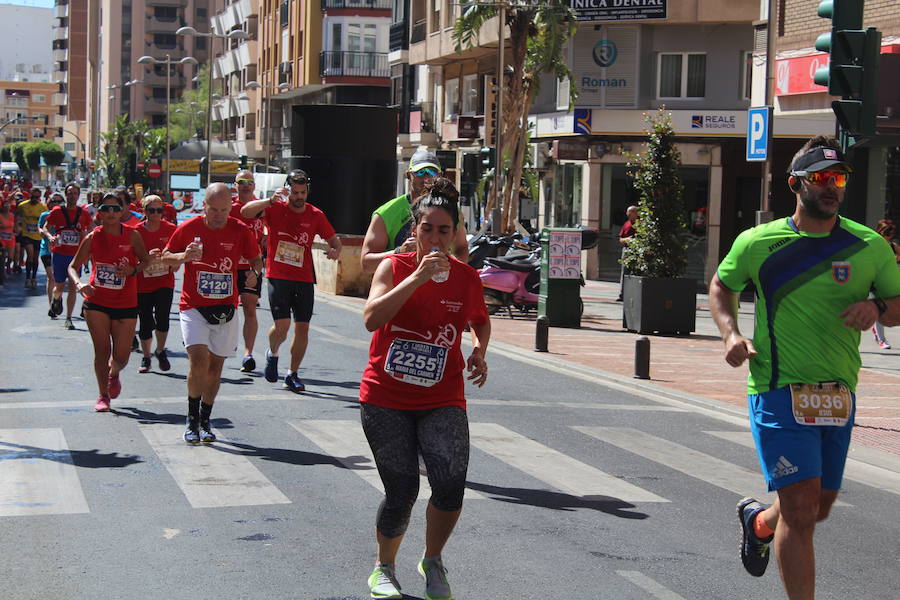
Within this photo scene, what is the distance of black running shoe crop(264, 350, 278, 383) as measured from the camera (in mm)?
13086

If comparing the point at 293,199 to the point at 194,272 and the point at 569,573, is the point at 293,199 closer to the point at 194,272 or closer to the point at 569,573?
the point at 194,272

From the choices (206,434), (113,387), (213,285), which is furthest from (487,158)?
(206,434)

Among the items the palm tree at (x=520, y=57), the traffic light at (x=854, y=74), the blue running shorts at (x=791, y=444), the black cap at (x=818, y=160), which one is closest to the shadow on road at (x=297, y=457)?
the blue running shorts at (x=791, y=444)

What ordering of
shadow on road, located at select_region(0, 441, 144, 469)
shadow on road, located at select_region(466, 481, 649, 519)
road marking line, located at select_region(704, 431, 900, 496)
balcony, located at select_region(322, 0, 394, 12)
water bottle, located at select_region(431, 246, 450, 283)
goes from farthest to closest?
balcony, located at select_region(322, 0, 394, 12), road marking line, located at select_region(704, 431, 900, 496), shadow on road, located at select_region(0, 441, 144, 469), shadow on road, located at select_region(466, 481, 649, 519), water bottle, located at select_region(431, 246, 450, 283)

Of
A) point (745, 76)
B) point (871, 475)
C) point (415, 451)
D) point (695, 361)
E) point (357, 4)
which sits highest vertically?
point (357, 4)

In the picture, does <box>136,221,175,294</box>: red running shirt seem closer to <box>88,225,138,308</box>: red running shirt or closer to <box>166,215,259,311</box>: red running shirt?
<box>88,225,138,308</box>: red running shirt

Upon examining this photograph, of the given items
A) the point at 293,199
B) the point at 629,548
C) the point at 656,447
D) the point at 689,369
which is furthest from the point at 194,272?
the point at 689,369

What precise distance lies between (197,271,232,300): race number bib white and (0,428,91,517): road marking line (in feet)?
4.83

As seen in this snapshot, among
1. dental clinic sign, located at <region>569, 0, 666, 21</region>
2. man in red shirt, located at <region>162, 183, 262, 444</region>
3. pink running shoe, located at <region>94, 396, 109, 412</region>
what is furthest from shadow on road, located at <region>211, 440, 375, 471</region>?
dental clinic sign, located at <region>569, 0, 666, 21</region>

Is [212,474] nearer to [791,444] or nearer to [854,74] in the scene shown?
[791,444]

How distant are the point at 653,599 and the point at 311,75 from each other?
61.2 metres

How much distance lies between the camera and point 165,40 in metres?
138

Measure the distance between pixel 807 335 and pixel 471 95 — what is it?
40.8m

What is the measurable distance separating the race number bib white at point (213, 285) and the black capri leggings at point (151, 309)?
4.09 metres
